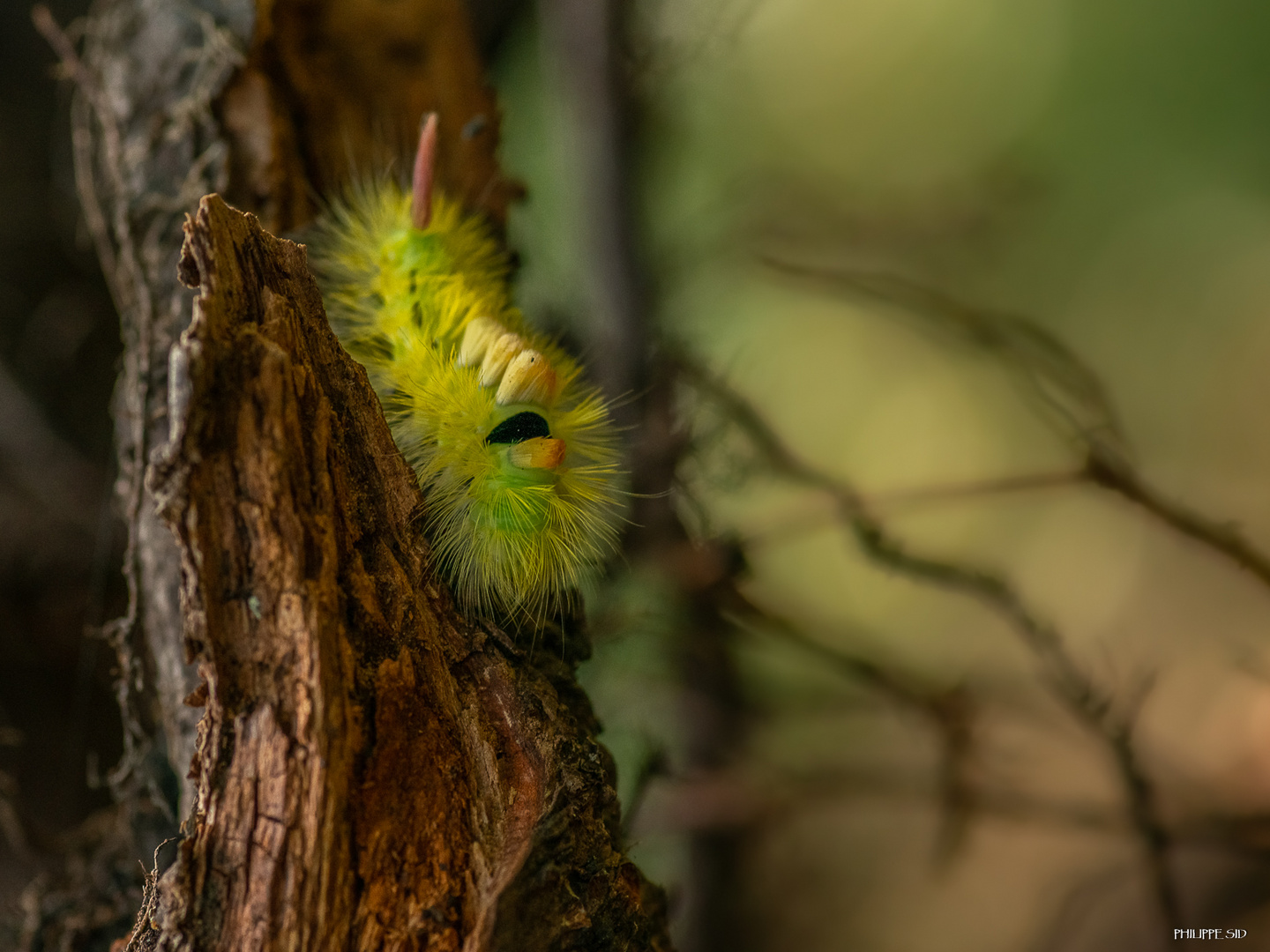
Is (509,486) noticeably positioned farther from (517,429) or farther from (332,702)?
(332,702)

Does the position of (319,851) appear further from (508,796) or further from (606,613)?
(606,613)

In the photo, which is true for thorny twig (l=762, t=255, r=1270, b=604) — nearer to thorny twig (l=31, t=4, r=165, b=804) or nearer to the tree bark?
the tree bark

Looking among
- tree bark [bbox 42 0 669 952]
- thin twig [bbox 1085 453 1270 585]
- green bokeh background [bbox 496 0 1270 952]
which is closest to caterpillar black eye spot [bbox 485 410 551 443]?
tree bark [bbox 42 0 669 952]

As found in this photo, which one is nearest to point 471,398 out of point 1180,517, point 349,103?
point 349,103

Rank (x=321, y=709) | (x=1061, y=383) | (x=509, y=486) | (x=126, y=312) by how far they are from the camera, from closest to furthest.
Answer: (x=321, y=709) → (x=509, y=486) → (x=126, y=312) → (x=1061, y=383)

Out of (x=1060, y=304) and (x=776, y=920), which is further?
(x=776, y=920)

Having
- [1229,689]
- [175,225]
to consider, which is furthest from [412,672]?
[1229,689]
